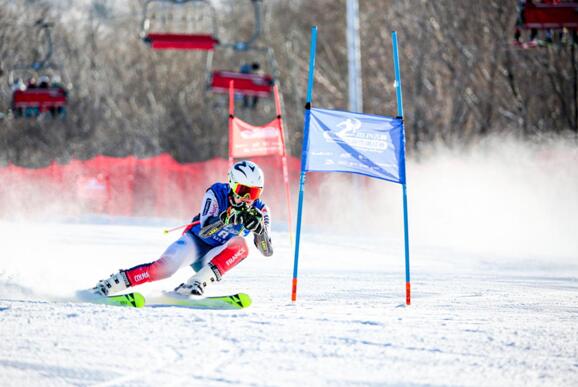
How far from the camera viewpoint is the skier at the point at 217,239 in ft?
27.3

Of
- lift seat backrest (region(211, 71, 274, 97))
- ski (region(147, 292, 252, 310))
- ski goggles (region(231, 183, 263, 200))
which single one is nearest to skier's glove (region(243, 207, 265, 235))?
ski goggles (region(231, 183, 263, 200))

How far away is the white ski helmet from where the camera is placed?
859 cm

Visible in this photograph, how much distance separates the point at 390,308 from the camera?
8.38 m

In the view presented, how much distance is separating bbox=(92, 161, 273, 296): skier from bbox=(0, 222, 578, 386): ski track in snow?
48 cm

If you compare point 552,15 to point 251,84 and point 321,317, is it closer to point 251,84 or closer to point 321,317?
point 251,84

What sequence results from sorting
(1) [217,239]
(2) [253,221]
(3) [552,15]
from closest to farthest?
(2) [253,221] < (1) [217,239] < (3) [552,15]

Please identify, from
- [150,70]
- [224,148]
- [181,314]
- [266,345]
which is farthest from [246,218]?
[150,70]

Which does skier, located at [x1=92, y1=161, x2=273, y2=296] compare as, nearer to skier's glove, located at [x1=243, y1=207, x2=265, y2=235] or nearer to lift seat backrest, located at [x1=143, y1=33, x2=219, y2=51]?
skier's glove, located at [x1=243, y1=207, x2=265, y2=235]

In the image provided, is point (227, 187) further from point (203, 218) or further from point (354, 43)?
point (354, 43)

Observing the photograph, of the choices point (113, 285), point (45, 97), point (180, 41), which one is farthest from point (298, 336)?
point (45, 97)

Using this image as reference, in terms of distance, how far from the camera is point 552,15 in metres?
18.4

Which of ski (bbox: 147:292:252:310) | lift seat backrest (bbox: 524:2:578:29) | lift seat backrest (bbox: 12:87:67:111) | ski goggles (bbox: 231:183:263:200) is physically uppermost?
lift seat backrest (bbox: 524:2:578:29)

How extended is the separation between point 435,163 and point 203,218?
15.2 metres

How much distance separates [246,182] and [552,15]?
11.8 m
